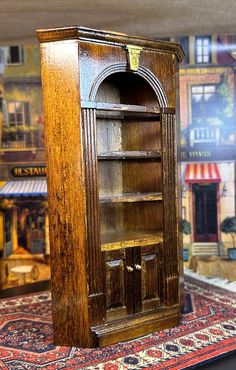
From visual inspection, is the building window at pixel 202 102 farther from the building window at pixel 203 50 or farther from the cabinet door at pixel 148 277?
the cabinet door at pixel 148 277

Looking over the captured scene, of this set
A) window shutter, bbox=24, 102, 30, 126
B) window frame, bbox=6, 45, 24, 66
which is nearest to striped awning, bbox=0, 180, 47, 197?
window shutter, bbox=24, 102, 30, 126

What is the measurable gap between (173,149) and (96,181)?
0.70 metres

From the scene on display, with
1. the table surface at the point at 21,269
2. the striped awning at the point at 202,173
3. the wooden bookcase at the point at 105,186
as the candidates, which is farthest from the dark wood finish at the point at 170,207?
the table surface at the point at 21,269

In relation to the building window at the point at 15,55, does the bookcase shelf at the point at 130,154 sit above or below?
below

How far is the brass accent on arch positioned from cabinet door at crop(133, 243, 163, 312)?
1312mm

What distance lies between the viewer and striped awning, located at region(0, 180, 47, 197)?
501 centimetres

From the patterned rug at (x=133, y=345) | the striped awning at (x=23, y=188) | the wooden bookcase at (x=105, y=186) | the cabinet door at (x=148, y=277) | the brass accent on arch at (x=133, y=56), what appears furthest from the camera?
the striped awning at (x=23, y=188)

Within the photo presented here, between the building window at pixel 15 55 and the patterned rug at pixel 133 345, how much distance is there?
287 cm

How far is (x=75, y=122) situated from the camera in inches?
111

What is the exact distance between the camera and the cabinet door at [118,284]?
3.05 metres

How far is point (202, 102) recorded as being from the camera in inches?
189

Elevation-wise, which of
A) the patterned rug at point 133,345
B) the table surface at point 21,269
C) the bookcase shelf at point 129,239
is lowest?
the patterned rug at point 133,345

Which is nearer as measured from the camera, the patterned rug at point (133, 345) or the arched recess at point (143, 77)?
the patterned rug at point (133, 345)

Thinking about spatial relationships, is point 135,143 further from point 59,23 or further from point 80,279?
point 59,23
